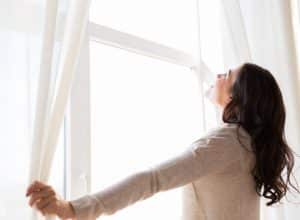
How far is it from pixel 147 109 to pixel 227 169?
0.61 meters

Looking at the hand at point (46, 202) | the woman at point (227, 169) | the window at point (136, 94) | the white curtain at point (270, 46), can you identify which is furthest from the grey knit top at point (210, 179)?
the white curtain at point (270, 46)

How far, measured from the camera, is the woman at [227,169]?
38.1 inches

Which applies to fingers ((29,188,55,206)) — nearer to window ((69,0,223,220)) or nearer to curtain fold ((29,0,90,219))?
curtain fold ((29,0,90,219))

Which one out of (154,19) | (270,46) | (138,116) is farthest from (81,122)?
(270,46)

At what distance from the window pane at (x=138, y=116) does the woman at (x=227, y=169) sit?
1.21 feet

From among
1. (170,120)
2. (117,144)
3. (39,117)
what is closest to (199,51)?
(170,120)

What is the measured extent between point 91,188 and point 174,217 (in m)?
0.51

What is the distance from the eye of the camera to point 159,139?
182 cm

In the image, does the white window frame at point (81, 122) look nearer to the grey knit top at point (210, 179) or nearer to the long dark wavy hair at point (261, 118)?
the grey knit top at point (210, 179)

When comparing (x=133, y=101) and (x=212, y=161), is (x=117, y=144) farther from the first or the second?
(x=212, y=161)

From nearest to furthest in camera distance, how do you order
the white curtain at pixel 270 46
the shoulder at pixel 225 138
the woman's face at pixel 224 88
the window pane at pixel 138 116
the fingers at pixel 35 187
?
the fingers at pixel 35 187 < the shoulder at pixel 225 138 < the woman's face at pixel 224 88 < the window pane at pixel 138 116 < the white curtain at pixel 270 46

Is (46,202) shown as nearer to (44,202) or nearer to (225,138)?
(44,202)

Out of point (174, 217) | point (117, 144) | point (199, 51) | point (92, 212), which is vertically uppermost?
point (199, 51)

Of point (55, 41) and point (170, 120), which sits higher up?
point (55, 41)
